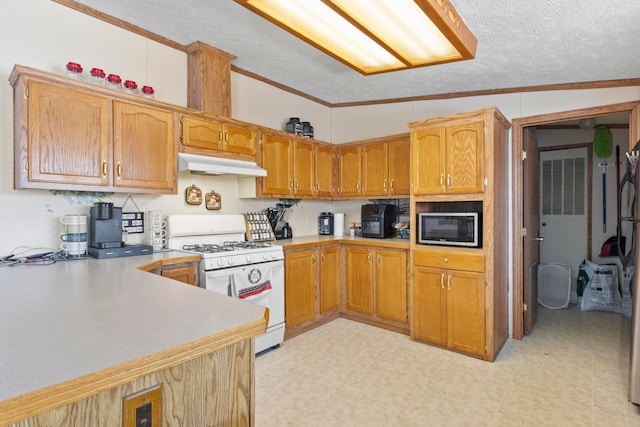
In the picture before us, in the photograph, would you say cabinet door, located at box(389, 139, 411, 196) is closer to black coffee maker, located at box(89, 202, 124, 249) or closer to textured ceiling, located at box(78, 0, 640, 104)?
textured ceiling, located at box(78, 0, 640, 104)

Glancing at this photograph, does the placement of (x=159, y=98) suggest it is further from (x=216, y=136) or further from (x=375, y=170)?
(x=375, y=170)

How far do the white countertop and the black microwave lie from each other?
7.95 feet

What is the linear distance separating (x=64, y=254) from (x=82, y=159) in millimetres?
667

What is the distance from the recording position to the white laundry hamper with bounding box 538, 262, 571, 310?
4426mm

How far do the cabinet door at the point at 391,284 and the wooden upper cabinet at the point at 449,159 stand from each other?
0.74 metres

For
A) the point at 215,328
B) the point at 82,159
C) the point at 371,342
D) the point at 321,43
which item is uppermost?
the point at 321,43

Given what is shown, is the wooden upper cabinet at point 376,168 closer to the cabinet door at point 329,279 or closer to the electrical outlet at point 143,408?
the cabinet door at point 329,279

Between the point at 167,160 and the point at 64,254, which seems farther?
the point at 167,160

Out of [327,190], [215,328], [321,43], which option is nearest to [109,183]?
[321,43]

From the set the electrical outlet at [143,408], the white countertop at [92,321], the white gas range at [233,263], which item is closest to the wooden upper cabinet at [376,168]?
the white gas range at [233,263]

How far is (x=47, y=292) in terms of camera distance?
1336 mm

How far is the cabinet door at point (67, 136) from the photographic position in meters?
2.03

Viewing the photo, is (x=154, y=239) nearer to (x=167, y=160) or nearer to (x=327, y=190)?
(x=167, y=160)

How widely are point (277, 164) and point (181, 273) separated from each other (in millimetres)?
1542
